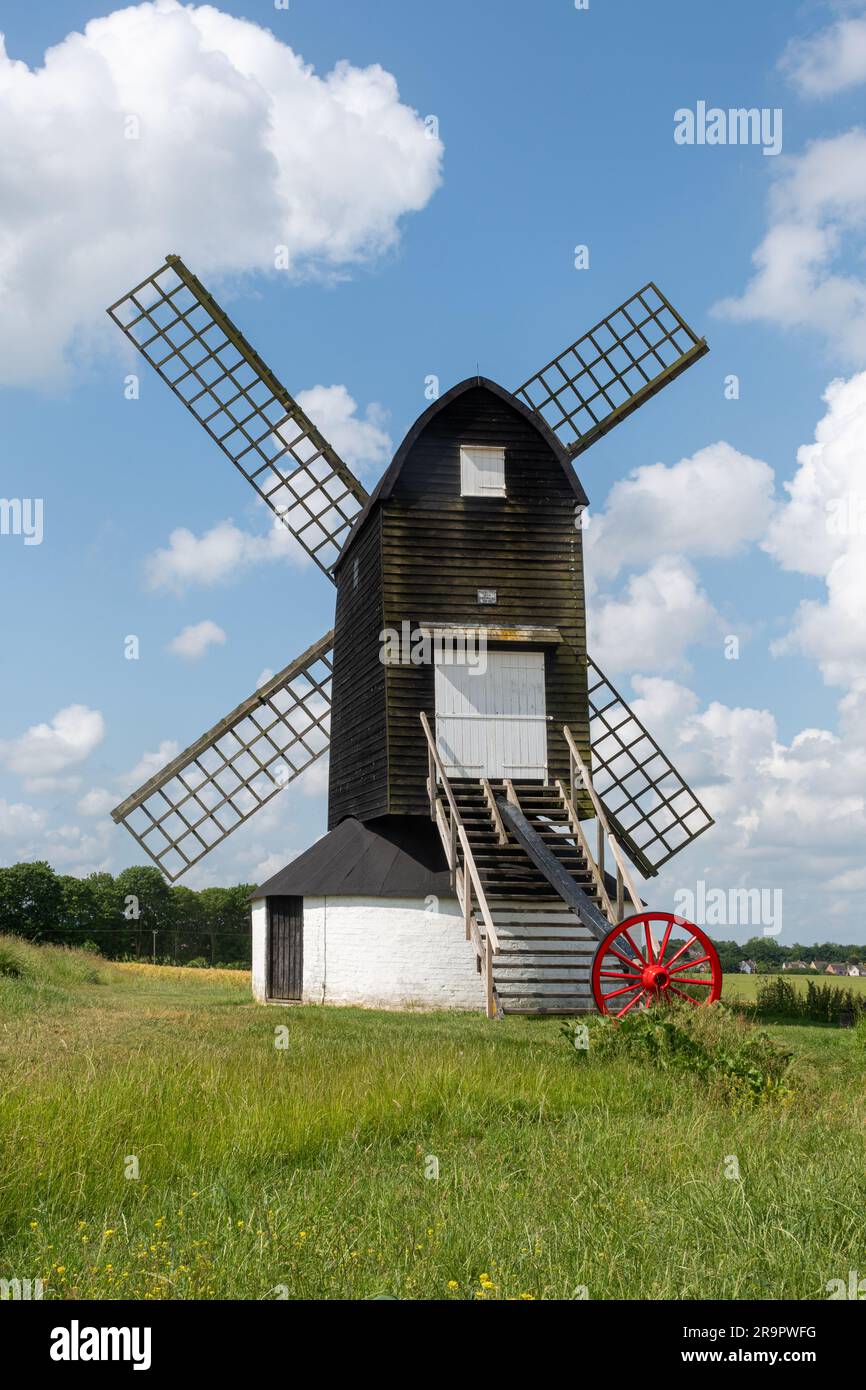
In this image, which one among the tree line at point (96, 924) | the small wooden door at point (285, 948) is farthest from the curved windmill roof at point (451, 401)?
the tree line at point (96, 924)

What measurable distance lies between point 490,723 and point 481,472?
4.24 metres

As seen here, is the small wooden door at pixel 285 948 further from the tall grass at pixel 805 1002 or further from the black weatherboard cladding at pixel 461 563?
the tall grass at pixel 805 1002

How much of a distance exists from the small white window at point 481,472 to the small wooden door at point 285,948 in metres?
7.77

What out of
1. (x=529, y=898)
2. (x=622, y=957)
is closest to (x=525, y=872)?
(x=529, y=898)

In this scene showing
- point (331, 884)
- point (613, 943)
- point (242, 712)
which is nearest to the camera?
point (613, 943)

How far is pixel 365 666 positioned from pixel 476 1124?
43.5 feet

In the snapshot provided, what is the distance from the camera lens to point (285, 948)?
21.7 m

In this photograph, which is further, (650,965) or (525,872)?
(525,872)

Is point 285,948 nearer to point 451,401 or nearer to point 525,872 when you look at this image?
point 525,872

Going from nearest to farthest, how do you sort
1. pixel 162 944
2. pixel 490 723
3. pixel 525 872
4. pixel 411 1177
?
1. pixel 411 1177
2. pixel 525 872
3. pixel 490 723
4. pixel 162 944

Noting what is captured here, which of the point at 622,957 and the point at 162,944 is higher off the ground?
the point at 622,957

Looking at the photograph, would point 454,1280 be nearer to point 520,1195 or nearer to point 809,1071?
point 520,1195
